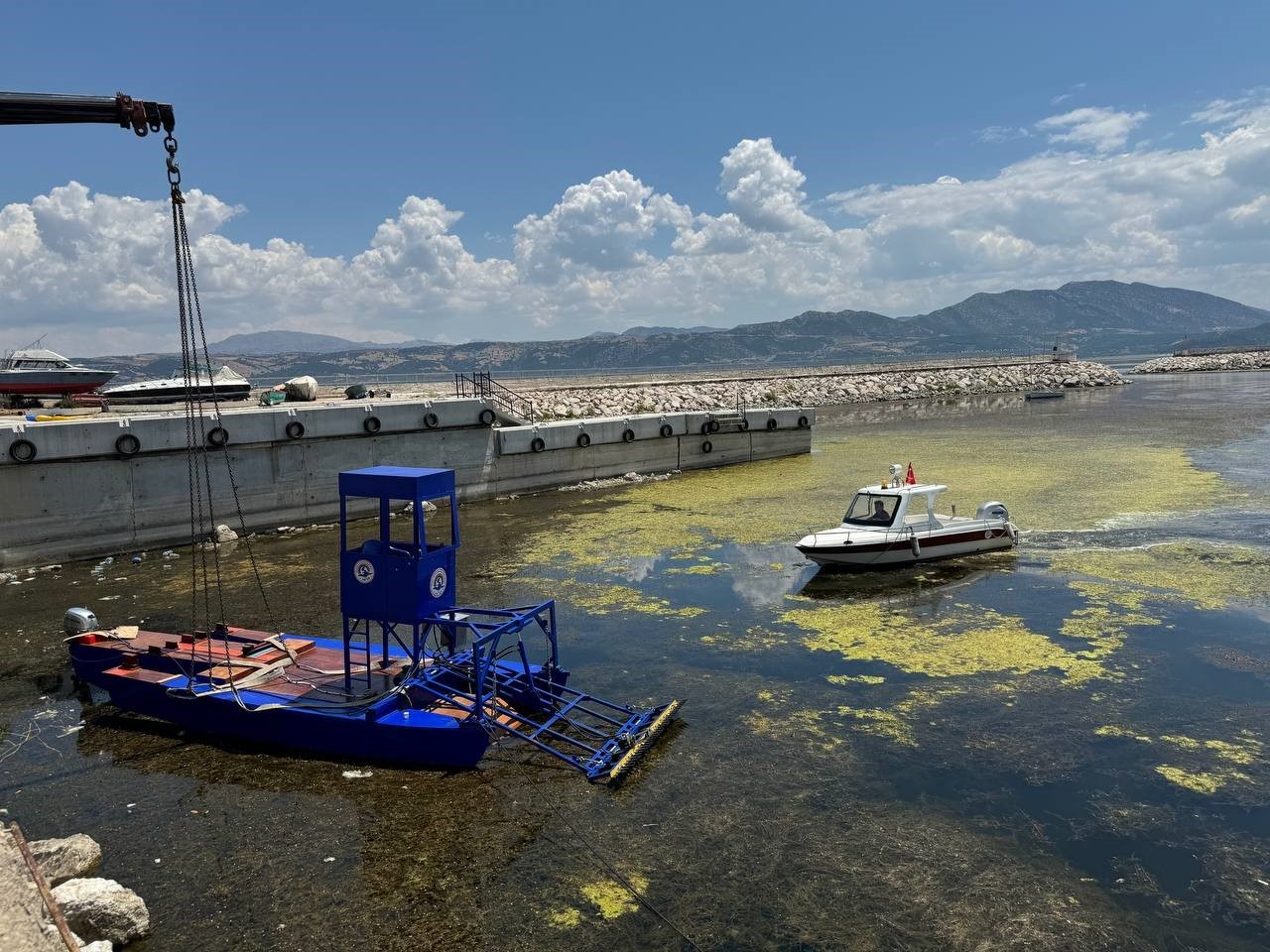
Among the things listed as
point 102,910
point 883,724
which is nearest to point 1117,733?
point 883,724

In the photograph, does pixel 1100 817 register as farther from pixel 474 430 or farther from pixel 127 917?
pixel 474 430

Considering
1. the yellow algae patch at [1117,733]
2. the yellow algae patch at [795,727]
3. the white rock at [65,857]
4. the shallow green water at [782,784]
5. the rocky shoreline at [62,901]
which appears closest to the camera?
the rocky shoreline at [62,901]

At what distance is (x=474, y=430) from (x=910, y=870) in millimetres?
25476

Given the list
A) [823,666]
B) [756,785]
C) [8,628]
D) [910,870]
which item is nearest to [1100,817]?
[910,870]

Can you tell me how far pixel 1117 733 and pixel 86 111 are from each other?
17.4m

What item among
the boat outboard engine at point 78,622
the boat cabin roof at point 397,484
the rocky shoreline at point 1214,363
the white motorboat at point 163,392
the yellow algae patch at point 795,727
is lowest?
the yellow algae patch at point 795,727

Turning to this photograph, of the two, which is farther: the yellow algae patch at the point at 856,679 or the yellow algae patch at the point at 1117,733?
the yellow algae patch at the point at 856,679

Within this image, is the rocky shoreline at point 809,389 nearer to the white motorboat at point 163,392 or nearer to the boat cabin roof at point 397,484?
the white motorboat at point 163,392

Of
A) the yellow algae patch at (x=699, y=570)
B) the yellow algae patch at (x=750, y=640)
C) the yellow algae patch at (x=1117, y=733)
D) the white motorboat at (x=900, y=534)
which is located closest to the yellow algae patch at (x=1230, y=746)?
the yellow algae patch at (x=1117, y=733)

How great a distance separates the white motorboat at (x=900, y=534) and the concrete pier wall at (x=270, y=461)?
16.0m

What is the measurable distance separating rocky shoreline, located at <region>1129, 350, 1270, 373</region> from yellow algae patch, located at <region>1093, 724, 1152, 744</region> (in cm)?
14047

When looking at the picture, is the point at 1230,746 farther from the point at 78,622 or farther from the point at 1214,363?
the point at 1214,363

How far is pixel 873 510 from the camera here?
65.2 ft

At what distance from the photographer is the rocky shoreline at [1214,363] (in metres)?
122
